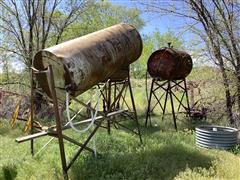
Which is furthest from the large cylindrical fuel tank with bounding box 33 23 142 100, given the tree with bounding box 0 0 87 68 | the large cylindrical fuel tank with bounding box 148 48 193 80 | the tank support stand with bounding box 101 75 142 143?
the tree with bounding box 0 0 87 68

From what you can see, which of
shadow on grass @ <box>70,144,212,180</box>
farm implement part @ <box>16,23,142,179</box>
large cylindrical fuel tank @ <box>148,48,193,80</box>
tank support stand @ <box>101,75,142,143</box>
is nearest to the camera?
farm implement part @ <box>16,23,142,179</box>

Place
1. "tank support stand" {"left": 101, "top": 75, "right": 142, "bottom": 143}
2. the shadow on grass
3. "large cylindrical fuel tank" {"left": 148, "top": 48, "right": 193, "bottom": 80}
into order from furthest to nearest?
"large cylindrical fuel tank" {"left": 148, "top": 48, "right": 193, "bottom": 80} → "tank support stand" {"left": 101, "top": 75, "right": 142, "bottom": 143} → the shadow on grass

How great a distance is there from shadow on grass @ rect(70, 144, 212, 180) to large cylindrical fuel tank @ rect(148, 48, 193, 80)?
3.44m

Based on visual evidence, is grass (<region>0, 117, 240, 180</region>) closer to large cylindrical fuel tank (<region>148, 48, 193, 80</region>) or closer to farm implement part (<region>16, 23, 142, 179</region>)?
farm implement part (<region>16, 23, 142, 179</region>)

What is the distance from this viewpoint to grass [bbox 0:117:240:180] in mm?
4934

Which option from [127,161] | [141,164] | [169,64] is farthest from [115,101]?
[169,64]

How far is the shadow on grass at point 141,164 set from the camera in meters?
4.91

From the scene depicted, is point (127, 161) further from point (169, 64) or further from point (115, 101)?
point (169, 64)

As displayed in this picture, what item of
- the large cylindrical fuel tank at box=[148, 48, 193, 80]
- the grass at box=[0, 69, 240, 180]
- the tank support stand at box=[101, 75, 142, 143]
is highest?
the large cylindrical fuel tank at box=[148, 48, 193, 80]

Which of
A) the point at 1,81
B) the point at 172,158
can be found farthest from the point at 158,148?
the point at 1,81

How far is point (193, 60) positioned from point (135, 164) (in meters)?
4.99

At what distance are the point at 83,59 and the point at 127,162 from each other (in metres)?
1.84

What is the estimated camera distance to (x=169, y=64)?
9.06 m

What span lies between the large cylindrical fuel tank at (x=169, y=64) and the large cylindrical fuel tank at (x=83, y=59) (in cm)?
284
